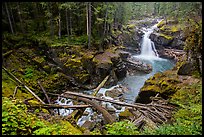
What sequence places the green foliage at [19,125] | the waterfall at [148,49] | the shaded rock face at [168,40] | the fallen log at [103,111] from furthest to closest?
the waterfall at [148,49]
the shaded rock face at [168,40]
the fallen log at [103,111]
the green foliage at [19,125]

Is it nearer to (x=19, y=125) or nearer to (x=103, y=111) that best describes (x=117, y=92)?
(x=103, y=111)

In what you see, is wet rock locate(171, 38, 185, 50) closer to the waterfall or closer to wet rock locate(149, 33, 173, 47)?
wet rock locate(149, 33, 173, 47)

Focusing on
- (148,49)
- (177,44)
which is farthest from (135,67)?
(177,44)

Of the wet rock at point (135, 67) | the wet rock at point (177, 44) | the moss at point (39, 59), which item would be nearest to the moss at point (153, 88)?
the moss at point (39, 59)

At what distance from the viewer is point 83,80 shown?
17562 millimetres

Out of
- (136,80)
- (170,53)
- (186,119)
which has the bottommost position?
(170,53)

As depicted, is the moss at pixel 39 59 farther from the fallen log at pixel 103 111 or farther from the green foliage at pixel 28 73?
the fallen log at pixel 103 111

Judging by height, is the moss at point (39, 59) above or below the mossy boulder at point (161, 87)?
below

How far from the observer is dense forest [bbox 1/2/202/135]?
641 cm

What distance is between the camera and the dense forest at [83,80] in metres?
6.41

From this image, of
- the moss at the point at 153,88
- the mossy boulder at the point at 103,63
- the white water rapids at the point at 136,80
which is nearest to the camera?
the white water rapids at the point at 136,80

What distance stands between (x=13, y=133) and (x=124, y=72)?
17150mm

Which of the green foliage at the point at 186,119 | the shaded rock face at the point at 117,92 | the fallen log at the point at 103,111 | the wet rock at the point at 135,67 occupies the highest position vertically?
the green foliage at the point at 186,119

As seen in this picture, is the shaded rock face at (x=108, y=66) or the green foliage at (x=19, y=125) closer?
the green foliage at (x=19, y=125)
